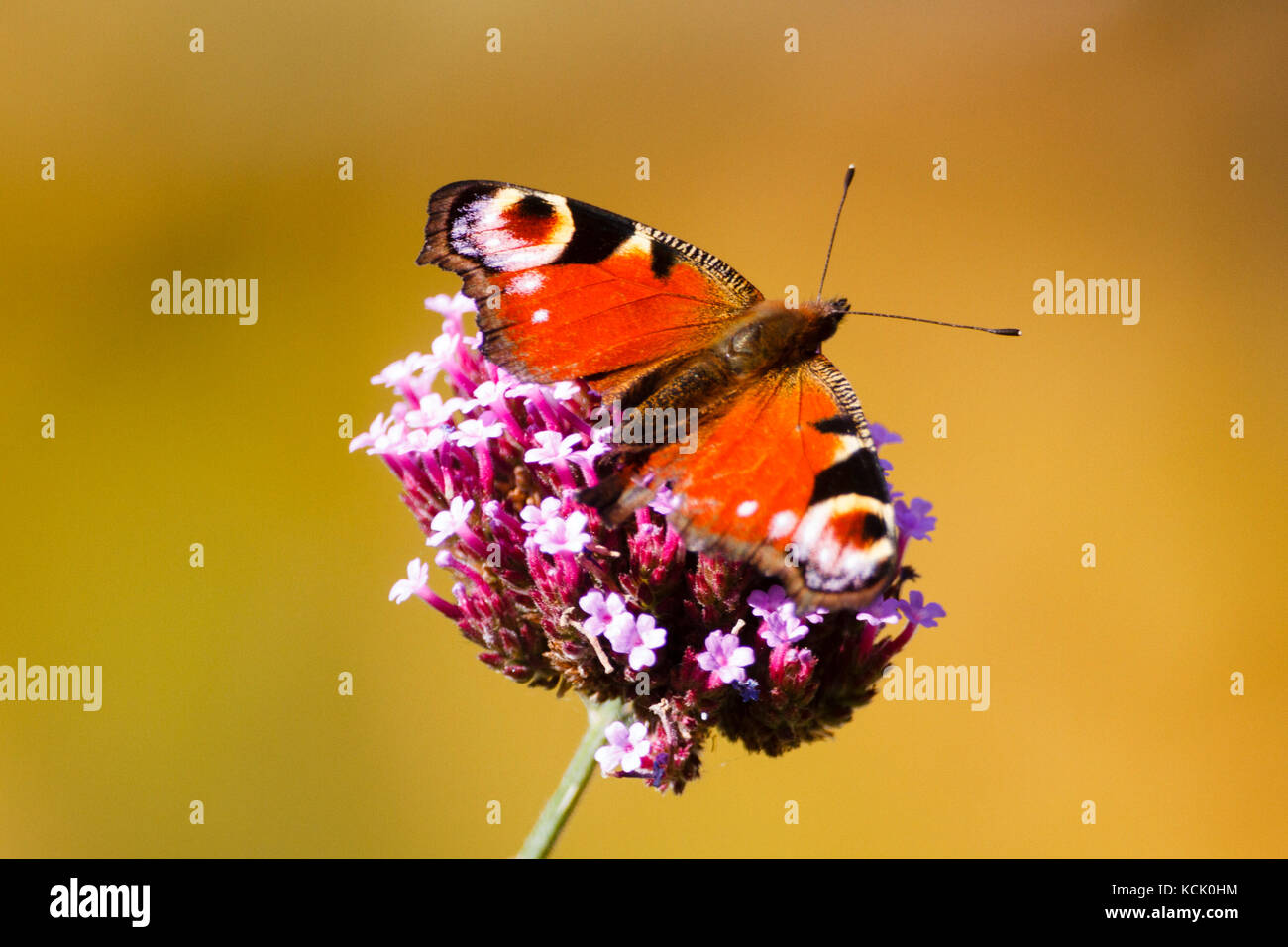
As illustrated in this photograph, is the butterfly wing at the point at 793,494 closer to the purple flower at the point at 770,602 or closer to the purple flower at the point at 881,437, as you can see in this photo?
the purple flower at the point at 770,602

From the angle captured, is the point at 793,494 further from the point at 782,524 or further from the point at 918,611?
the point at 918,611

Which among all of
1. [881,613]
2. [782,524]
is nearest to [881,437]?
[881,613]

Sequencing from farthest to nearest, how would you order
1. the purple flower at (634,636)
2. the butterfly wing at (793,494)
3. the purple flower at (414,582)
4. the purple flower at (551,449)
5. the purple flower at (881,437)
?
the purple flower at (881,437)
the purple flower at (414,582)
the purple flower at (551,449)
the purple flower at (634,636)
the butterfly wing at (793,494)

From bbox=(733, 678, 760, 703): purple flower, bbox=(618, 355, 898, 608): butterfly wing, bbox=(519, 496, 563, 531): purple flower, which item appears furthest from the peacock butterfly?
bbox=(733, 678, 760, 703): purple flower

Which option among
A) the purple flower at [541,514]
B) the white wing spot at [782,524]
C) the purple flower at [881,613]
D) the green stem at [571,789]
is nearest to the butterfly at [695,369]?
the white wing spot at [782,524]

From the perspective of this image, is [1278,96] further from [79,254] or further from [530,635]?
[79,254]

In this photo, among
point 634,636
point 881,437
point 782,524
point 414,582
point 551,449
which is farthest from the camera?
point 881,437

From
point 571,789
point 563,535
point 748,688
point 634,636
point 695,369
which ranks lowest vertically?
point 571,789
